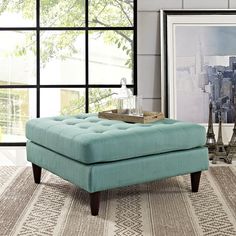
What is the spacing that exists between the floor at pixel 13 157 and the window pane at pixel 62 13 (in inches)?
51.0

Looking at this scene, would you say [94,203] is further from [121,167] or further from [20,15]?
[20,15]

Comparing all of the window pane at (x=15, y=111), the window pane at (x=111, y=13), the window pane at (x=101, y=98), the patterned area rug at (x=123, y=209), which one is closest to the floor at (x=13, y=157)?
the window pane at (x=15, y=111)

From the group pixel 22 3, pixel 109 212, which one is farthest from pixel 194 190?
pixel 22 3

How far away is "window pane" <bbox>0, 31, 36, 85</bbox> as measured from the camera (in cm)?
548

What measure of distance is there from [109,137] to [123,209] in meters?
0.46

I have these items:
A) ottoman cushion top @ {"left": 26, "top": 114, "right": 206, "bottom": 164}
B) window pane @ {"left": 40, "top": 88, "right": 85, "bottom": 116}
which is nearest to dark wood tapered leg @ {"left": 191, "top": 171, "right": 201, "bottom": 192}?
ottoman cushion top @ {"left": 26, "top": 114, "right": 206, "bottom": 164}

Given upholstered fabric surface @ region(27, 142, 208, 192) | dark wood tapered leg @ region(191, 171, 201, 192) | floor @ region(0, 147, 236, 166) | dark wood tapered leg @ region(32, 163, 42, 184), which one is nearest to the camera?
upholstered fabric surface @ region(27, 142, 208, 192)

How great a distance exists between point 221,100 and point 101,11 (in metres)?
1.49

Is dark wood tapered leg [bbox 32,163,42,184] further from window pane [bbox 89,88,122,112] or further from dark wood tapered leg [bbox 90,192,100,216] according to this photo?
window pane [bbox 89,88,122,112]

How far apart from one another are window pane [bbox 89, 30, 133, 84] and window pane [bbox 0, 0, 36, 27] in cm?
65

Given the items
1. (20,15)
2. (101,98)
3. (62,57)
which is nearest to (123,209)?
(101,98)

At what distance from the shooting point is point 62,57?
5535 millimetres

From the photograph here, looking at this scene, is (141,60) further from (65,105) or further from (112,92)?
(65,105)

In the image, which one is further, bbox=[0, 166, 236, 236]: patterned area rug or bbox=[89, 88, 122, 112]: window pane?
bbox=[89, 88, 122, 112]: window pane
